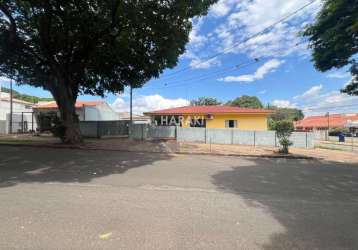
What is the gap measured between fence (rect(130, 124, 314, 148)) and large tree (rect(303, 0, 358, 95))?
1013 cm

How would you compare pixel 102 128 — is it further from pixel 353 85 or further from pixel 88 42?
pixel 353 85

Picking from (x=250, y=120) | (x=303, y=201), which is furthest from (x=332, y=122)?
(x=303, y=201)

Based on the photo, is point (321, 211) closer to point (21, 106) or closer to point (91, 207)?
point (91, 207)

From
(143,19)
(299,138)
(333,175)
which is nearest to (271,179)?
(333,175)

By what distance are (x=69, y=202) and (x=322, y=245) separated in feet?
14.6

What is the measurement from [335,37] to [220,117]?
17776 mm

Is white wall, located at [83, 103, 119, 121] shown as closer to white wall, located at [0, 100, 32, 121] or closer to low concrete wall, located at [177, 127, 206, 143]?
white wall, located at [0, 100, 32, 121]

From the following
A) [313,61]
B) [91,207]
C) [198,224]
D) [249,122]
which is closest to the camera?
[198,224]

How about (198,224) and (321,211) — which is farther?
(321,211)

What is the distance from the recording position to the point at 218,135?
78.5ft

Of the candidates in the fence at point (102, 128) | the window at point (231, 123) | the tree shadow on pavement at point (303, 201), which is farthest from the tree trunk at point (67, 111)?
the window at point (231, 123)

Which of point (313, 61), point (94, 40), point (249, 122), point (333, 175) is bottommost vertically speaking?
point (333, 175)

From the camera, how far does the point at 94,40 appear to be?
1620 centimetres

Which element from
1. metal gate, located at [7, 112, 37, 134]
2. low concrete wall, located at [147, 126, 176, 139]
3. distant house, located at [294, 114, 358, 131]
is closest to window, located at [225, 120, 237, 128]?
low concrete wall, located at [147, 126, 176, 139]
